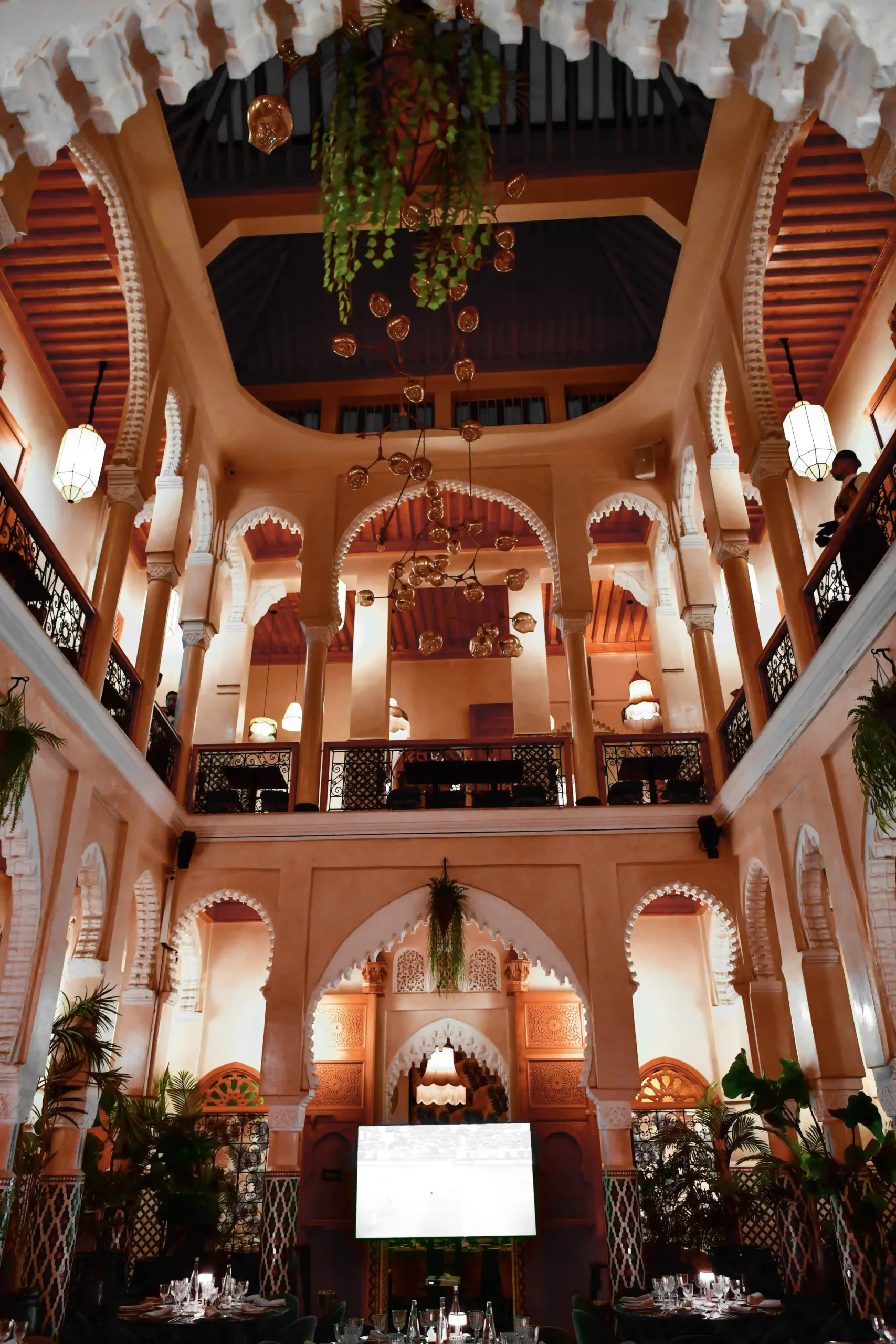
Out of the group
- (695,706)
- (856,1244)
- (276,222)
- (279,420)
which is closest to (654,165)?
(276,222)

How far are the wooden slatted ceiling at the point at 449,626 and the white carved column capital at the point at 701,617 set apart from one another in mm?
3588

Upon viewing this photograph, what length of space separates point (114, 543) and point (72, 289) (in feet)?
8.33

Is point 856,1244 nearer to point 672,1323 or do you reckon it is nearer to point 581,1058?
point 672,1323

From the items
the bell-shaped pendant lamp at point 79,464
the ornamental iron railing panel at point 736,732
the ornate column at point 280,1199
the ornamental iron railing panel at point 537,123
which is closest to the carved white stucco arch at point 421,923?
the ornate column at point 280,1199

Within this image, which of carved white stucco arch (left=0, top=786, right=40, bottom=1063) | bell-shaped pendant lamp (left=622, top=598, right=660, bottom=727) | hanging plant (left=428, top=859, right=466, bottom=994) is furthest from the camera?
bell-shaped pendant lamp (left=622, top=598, right=660, bottom=727)

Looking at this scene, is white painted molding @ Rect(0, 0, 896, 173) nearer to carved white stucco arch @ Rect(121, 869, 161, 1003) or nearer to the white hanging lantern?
carved white stucco arch @ Rect(121, 869, 161, 1003)

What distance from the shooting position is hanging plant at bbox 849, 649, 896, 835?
17.0 feet

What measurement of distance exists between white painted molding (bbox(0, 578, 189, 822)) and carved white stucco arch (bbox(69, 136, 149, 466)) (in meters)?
2.44

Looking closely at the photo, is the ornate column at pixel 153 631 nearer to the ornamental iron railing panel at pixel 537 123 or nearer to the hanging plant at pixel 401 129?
the ornamental iron railing panel at pixel 537 123

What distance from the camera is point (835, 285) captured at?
9453 mm

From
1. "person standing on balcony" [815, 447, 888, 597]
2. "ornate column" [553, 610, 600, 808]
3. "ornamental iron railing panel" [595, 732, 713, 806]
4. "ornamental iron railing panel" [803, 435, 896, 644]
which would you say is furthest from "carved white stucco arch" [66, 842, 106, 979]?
"person standing on balcony" [815, 447, 888, 597]

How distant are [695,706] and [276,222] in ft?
23.2

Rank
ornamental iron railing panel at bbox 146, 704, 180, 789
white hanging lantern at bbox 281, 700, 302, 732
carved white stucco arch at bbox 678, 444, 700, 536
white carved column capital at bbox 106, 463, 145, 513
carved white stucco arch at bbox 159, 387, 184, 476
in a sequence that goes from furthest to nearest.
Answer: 1. white hanging lantern at bbox 281, 700, 302, 732
2. carved white stucco arch at bbox 678, 444, 700, 536
3. carved white stucco arch at bbox 159, 387, 184, 476
4. ornamental iron railing panel at bbox 146, 704, 180, 789
5. white carved column capital at bbox 106, 463, 145, 513

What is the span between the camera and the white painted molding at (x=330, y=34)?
3352 millimetres
